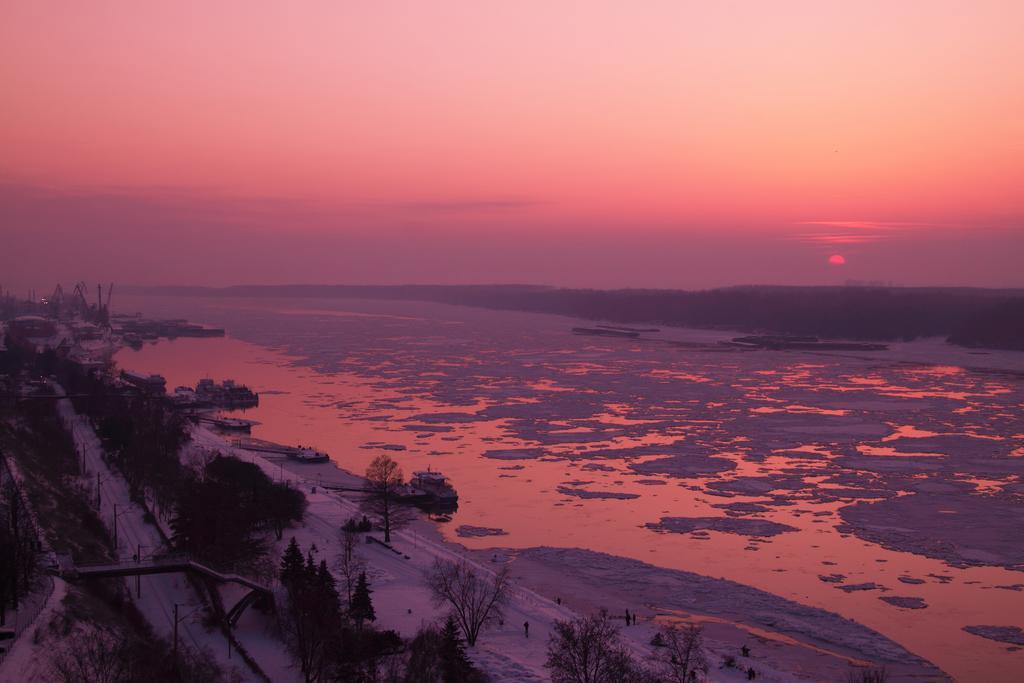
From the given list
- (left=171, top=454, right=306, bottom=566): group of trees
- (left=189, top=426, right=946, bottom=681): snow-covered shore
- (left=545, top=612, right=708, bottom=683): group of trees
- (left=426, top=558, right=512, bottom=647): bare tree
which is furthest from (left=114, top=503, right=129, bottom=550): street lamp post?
(left=545, top=612, right=708, bottom=683): group of trees

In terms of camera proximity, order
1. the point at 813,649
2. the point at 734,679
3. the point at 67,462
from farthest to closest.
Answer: the point at 67,462
the point at 813,649
the point at 734,679

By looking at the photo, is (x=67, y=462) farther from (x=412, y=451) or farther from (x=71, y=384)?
(x=71, y=384)

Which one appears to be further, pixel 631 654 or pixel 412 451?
pixel 412 451

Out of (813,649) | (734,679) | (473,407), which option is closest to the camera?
(734,679)

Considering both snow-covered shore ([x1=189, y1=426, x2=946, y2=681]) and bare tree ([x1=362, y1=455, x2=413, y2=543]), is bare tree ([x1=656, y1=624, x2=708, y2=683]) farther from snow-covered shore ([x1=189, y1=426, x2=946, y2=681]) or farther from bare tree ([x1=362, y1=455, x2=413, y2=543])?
bare tree ([x1=362, y1=455, x2=413, y2=543])

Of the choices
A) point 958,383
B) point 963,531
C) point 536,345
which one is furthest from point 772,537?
point 536,345
